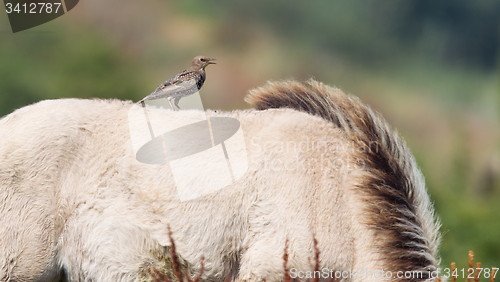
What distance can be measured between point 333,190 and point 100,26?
32.9 m

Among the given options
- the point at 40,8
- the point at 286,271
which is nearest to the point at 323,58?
the point at 40,8

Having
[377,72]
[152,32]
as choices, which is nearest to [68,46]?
[152,32]

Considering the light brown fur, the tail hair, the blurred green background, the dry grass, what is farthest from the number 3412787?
the blurred green background

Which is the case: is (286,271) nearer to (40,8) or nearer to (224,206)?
(224,206)

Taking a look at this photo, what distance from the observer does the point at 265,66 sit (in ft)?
88.5

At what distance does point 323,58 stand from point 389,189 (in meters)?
28.2

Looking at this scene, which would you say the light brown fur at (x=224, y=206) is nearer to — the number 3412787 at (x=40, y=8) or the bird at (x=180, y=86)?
the bird at (x=180, y=86)

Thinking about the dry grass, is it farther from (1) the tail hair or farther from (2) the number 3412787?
(2) the number 3412787

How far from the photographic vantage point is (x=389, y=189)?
2723 mm

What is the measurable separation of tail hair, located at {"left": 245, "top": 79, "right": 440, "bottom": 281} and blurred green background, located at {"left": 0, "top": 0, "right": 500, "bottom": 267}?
15925 mm

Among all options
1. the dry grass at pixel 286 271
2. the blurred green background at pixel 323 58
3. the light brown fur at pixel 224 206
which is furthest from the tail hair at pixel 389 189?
the blurred green background at pixel 323 58

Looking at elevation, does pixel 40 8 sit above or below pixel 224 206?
above

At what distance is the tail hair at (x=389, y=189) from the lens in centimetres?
264

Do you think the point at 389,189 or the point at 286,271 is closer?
the point at 286,271
